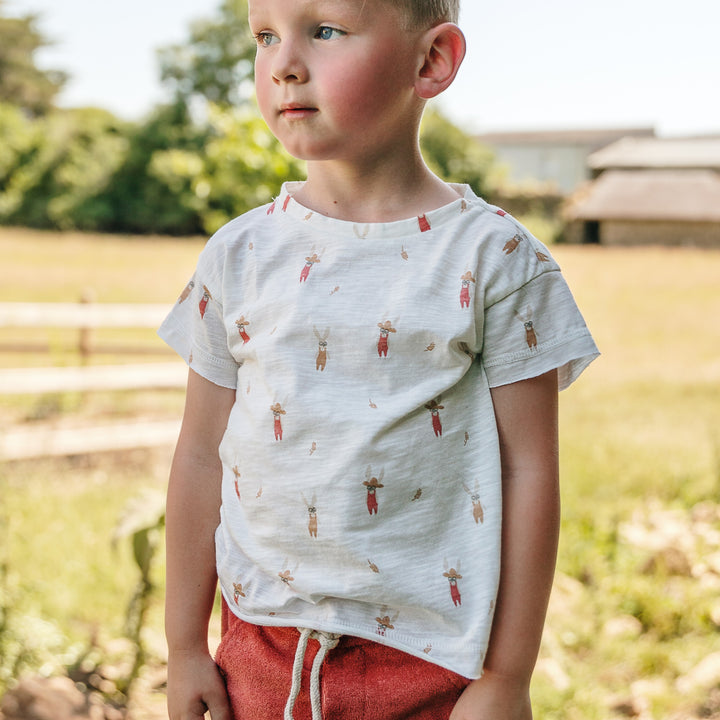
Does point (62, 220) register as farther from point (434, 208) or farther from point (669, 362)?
point (434, 208)

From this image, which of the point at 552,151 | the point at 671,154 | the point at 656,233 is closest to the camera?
the point at 656,233

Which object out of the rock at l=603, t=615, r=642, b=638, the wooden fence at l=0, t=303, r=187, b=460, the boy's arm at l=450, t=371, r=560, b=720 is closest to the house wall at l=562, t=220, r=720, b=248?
the wooden fence at l=0, t=303, r=187, b=460

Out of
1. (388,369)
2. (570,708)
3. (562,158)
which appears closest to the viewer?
(388,369)

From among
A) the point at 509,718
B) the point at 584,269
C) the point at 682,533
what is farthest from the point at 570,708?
the point at 584,269

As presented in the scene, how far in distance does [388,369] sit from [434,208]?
20 cm

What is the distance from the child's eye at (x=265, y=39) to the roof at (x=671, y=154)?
1707cm

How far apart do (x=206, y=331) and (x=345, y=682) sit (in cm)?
43

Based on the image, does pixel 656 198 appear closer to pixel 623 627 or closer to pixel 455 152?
pixel 455 152

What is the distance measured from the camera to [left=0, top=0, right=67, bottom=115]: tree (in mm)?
32750

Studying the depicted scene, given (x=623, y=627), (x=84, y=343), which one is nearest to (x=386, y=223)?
(x=623, y=627)

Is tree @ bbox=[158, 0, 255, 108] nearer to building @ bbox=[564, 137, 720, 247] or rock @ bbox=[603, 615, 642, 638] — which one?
building @ bbox=[564, 137, 720, 247]

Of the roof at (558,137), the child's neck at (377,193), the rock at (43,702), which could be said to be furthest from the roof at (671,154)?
the child's neck at (377,193)

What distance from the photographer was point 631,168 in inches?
690

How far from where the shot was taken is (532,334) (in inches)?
36.4
